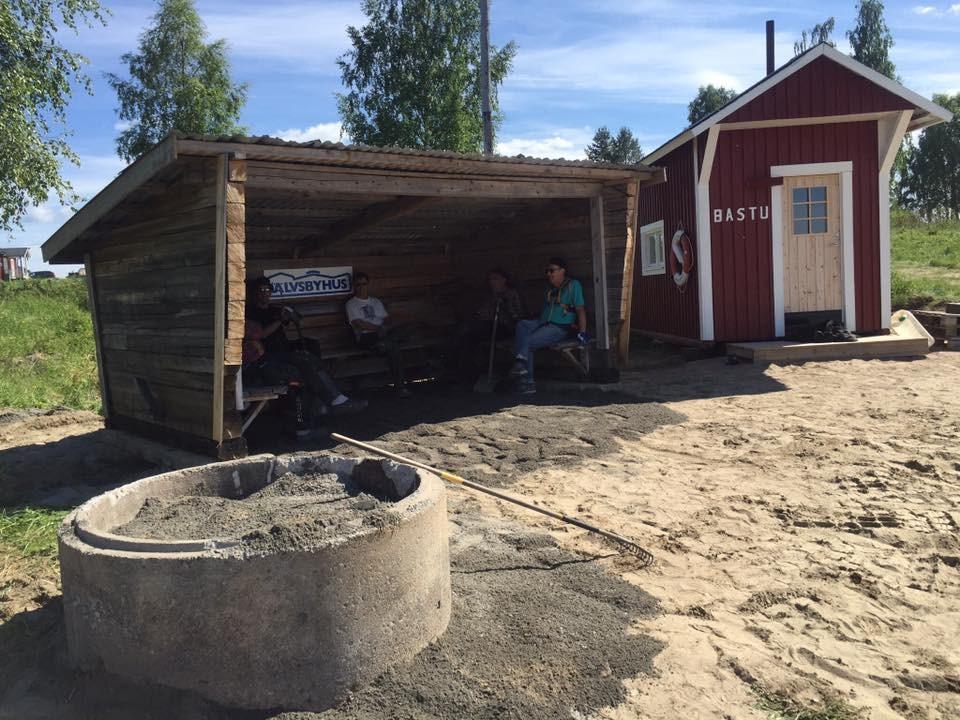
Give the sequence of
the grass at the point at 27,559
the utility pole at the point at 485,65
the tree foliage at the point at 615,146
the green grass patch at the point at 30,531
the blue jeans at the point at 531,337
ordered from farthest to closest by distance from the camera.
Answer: the tree foliage at the point at 615,146, the utility pole at the point at 485,65, the blue jeans at the point at 531,337, the green grass patch at the point at 30,531, the grass at the point at 27,559

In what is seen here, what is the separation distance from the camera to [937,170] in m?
48.4

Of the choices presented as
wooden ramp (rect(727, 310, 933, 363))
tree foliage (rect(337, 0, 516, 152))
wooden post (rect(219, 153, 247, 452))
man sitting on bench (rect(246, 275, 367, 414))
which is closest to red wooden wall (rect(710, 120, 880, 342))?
wooden ramp (rect(727, 310, 933, 363))

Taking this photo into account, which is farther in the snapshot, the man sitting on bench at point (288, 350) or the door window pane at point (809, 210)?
the door window pane at point (809, 210)

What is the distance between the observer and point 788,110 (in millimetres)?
11141

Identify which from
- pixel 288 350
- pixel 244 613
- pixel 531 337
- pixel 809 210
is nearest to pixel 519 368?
pixel 531 337

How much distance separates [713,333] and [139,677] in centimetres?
1026

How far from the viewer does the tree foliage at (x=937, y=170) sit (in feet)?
155

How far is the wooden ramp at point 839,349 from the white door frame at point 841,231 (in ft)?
2.36

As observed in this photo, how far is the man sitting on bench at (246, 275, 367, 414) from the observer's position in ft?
24.7

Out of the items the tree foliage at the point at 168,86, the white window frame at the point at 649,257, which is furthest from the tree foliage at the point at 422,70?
the white window frame at the point at 649,257

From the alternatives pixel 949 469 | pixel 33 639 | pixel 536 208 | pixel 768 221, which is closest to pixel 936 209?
pixel 768 221

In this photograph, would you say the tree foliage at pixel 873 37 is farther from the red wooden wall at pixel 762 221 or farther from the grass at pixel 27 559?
the grass at pixel 27 559

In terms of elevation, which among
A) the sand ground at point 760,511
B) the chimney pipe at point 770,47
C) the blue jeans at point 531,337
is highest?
the chimney pipe at point 770,47

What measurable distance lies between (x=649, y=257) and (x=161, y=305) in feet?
31.9
